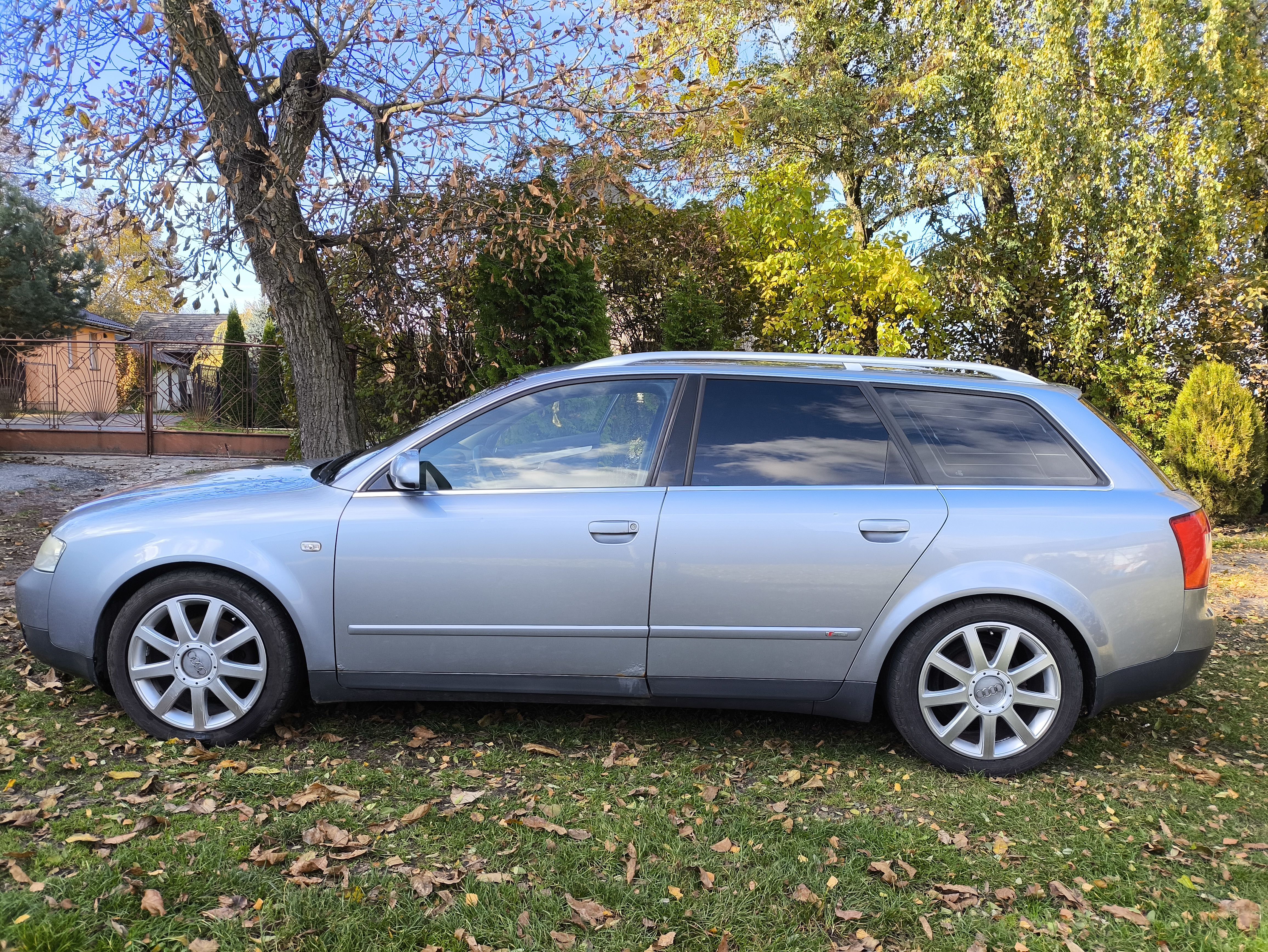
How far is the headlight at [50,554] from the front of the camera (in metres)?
3.69

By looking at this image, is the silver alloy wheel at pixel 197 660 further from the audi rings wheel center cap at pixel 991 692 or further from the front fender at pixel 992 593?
the audi rings wheel center cap at pixel 991 692

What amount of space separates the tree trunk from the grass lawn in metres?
3.76

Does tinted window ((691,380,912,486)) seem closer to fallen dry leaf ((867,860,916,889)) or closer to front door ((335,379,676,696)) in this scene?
front door ((335,379,676,696))

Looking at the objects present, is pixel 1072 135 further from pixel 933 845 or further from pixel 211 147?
pixel 933 845

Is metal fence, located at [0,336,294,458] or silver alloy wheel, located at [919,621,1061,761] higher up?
metal fence, located at [0,336,294,458]

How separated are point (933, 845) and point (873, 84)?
12715 mm

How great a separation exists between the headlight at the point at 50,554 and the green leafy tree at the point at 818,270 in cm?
830

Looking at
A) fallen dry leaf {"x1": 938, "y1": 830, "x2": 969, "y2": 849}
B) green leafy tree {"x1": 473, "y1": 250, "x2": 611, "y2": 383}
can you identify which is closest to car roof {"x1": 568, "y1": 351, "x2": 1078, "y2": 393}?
fallen dry leaf {"x1": 938, "y1": 830, "x2": 969, "y2": 849}

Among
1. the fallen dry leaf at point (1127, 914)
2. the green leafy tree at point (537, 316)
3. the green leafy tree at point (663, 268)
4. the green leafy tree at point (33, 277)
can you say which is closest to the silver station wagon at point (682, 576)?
the fallen dry leaf at point (1127, 914)

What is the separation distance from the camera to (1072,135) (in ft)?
33.4

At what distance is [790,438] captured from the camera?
12.1 feet

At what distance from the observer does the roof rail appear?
12.8 ft

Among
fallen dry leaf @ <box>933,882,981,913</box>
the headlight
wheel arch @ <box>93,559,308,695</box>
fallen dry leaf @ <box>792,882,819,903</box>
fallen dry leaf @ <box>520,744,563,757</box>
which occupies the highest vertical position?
the headlight

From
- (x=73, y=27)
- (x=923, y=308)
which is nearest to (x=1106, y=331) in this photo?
(x=923, y=308)
